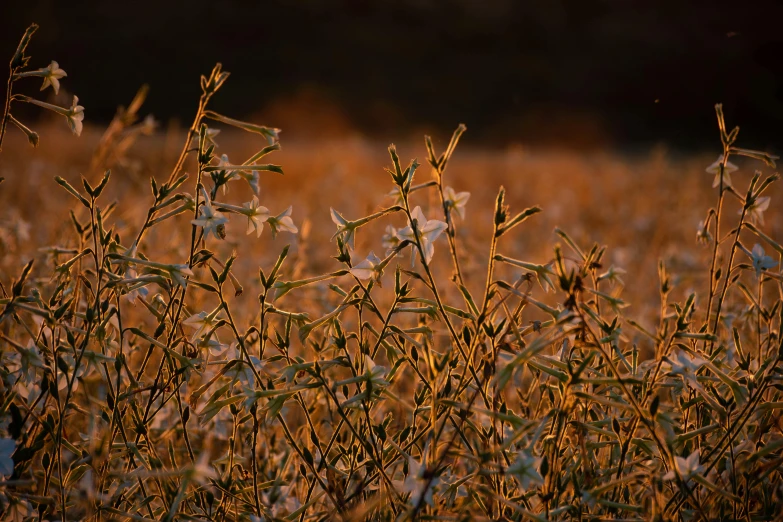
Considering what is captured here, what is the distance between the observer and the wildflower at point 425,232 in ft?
4.02

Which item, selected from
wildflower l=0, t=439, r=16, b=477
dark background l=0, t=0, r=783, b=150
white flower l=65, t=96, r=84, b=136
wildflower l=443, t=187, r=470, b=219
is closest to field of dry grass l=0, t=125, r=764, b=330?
wildflower l=443, t=187, r=470, b=219

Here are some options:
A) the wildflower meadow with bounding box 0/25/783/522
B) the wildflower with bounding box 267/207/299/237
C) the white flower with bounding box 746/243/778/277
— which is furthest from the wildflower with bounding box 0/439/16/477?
the white flower with bounding box 746/243/778/277

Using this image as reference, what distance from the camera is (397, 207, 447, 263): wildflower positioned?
122 cm

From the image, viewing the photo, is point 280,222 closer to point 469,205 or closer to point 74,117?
point 74,117

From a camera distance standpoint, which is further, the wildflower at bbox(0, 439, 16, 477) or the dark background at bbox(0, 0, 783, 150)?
the dark background at bbox(0, 0, 783, 150)

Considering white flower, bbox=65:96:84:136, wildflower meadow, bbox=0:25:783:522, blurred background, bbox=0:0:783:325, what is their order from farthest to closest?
blurred background, bbox=0:0:783:325 → white flower, bbox=65:96:84:136 → wildflower meadow, bbox=0:25:783:522

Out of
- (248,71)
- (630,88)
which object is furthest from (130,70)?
(630,88)

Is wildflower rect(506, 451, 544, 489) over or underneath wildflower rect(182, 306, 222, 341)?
underneath

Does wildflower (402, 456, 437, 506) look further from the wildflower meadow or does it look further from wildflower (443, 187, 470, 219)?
wildflower (443, 187, 470, 219)

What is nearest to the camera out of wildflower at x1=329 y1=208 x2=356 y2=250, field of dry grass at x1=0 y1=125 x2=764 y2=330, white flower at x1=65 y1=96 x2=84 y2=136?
wildflower at x1=329 y1=208 x2=356 y2=250

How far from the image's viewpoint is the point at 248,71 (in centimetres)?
3966

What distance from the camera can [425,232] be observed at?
4.18 ft

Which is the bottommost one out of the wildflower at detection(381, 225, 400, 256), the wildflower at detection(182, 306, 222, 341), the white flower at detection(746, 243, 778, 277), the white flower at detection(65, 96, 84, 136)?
the wildflower at detection(182, 306, 222, 341)

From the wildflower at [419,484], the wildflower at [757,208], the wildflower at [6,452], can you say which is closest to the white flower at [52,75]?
the wildflower at [6,452]
